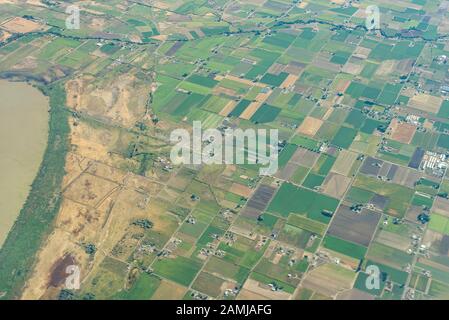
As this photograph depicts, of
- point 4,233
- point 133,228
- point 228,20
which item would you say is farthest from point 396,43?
point 4,233

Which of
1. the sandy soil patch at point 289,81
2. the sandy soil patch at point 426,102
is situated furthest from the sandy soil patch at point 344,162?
the sandy soil patch at point 289,81

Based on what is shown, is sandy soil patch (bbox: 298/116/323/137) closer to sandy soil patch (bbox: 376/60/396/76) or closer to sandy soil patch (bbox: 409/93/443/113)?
sandy soil patch (bbox: 409/93/443/113)

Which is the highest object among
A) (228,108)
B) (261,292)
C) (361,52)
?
(228,108)

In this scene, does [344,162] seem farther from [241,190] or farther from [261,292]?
[261,292]

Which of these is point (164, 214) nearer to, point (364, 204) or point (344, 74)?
point (364, 204)

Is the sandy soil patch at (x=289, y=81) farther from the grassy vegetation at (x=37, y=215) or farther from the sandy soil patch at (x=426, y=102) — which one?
the grassy vegetation at (x=37, y=215)

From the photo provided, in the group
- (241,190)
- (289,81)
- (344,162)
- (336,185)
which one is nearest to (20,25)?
(289,81)
